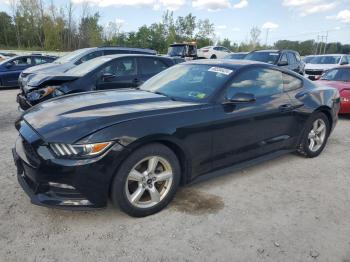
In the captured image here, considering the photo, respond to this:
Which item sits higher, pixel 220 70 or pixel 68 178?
pixel 220 70

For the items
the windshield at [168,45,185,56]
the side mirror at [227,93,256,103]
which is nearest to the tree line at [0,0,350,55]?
the windshield at [168,45,185,56]

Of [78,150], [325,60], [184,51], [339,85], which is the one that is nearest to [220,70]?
[78,150]

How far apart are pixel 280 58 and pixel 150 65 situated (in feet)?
22.0

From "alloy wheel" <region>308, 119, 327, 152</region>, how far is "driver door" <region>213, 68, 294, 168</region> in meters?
0.66

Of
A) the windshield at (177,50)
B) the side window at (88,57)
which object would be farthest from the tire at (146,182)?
the windshield at (177,50)

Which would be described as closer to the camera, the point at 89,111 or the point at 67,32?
the point at 89,111

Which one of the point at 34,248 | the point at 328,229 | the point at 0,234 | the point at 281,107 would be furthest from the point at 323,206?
the point at 0,234

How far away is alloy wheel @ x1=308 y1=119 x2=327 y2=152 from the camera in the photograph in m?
4.90

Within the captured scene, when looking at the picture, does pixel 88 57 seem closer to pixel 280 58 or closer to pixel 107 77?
pixel 107 77

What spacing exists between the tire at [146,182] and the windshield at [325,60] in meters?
15.0

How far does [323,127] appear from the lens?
5.05 m

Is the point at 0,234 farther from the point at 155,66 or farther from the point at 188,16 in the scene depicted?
the point at 188,16

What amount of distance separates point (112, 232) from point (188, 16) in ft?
173

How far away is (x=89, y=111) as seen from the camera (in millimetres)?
3129
